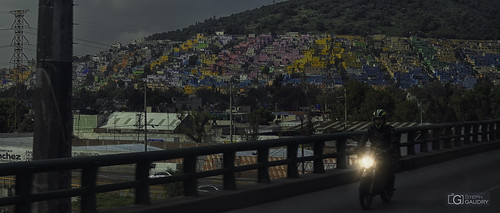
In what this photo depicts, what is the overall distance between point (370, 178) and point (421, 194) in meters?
2.96

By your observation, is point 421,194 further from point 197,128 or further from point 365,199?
point 197,128

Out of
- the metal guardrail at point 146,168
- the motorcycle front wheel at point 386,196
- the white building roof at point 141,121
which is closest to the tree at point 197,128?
the white building roof at point 141,121

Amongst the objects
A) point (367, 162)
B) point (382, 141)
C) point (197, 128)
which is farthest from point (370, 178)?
point (197, 128)

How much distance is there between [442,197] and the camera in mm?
14008

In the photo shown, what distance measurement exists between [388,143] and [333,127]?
59122mm

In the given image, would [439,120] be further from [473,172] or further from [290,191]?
[290,191]

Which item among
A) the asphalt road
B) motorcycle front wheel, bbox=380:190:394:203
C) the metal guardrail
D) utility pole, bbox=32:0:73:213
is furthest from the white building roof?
utility pole, bbox=32:0:73:213

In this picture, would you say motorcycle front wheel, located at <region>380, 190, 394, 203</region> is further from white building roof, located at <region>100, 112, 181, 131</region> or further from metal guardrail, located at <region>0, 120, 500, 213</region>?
white building roof, located at <region>100, 112, 181, 131</region>

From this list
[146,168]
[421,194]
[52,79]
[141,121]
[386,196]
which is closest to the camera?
[52,79]

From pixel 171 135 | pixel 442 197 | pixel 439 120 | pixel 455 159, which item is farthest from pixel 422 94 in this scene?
pixel 442 197

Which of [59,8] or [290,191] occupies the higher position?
[59,8]

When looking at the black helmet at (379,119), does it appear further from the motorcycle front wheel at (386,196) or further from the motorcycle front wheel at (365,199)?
the motorcycle front wheel at (386,196)

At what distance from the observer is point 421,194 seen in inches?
577

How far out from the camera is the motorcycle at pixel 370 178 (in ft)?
39.9
